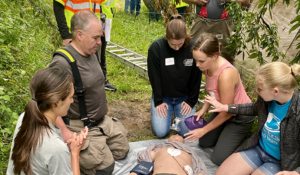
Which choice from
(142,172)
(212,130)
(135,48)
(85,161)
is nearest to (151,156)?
(142,172)

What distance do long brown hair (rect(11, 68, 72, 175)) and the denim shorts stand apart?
2.01 metres

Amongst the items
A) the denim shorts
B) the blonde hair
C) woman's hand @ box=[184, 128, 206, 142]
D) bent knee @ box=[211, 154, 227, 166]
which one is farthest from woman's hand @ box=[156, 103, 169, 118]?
the blonde hair

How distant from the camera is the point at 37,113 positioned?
1.63m

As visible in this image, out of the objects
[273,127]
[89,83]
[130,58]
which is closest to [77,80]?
[89,83]

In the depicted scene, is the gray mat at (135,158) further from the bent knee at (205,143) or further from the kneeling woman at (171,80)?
the kneeling woman at (171,80)

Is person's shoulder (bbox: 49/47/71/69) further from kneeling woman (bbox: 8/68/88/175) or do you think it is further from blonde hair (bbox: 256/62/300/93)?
blonde hair (bbox: 256/62/300/93)

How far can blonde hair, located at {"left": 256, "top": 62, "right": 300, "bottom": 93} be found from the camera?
2205mm

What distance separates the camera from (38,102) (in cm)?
172

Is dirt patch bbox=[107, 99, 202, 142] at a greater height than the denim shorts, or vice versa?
the denim shorts

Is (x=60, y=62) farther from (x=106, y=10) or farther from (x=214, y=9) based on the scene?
(x=214, y=9)

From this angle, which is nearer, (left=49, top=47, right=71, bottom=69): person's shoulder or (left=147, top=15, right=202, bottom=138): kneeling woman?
(left=49, top=47, right=71, bottom=69): person's shoulder

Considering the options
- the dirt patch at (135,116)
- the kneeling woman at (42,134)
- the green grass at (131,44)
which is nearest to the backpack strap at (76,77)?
the kneeling woman at (42,134)

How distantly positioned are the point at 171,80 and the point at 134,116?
102 cm

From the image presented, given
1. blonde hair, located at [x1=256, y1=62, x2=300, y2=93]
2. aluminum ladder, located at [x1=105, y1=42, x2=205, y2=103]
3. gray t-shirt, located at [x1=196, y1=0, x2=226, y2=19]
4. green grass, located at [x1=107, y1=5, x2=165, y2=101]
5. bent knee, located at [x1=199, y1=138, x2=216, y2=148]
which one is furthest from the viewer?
aluminum ladder, located at [x1=105, y1=42, x2=205, y2=103]
